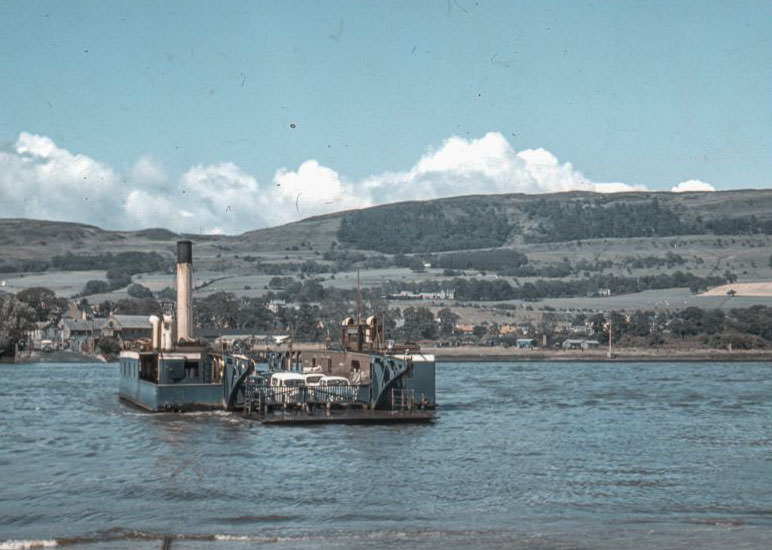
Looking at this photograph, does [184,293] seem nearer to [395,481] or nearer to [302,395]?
[302,395]

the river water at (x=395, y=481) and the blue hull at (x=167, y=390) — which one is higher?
the blue hull at (x=167, y=390)

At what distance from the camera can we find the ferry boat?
5275 cm

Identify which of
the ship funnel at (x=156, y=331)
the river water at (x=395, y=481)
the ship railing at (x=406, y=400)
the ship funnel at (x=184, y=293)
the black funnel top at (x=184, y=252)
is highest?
the black funnel top at (x=184, y=252)

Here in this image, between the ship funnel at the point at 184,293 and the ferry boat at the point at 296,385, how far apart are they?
5.08ft

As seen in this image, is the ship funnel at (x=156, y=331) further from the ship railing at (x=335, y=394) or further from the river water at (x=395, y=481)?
the ship railing at (x=335, y=394)

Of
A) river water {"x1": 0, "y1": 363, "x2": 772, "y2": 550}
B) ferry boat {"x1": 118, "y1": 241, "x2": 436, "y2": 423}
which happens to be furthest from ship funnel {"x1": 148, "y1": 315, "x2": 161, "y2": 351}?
river water {"x1": 0, "y1": 363, "x2": 772, "y2": 550}

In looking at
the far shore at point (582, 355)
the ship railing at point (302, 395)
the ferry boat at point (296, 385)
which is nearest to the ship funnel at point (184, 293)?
the ferry boat at point (296, 385)

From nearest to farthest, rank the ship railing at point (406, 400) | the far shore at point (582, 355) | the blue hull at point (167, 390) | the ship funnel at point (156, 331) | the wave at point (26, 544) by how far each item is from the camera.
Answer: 1. the wave at point (26, 544)
2. the ship railing at point (406, 400)
3. the blue hull at point (167, 390)
4. the ship funnel at point (156, 331)
5. the far shore at point (582, 355)

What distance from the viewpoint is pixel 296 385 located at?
56219 millimetres

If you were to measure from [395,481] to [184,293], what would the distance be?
35321mm

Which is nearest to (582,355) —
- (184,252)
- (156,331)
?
(156,331)

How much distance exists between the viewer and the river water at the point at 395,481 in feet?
86.3

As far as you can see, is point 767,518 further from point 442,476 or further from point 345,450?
point 345,450

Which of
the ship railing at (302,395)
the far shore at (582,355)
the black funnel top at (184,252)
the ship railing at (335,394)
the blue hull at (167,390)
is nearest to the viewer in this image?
the ship railing at (302,395)
